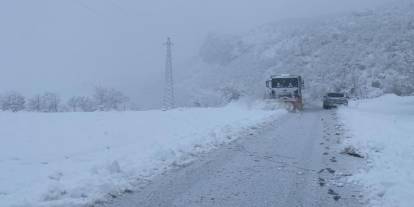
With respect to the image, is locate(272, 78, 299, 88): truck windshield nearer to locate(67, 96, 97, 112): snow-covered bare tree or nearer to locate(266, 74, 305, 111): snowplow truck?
locate(266, 74, 305, 111): snowplow truck

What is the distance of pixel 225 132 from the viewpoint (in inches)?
720

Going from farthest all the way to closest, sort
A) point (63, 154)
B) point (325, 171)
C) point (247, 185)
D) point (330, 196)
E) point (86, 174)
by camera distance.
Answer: point (63, 154) → point (325, 171) → point (86, 174) → point (247, 185) → point (330, 196)

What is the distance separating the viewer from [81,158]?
38.1ft

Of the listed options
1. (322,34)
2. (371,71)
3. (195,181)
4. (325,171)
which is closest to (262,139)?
(325,171)

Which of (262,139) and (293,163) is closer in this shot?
(293,163)

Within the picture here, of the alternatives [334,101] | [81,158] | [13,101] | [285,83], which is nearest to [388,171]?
[81,158]

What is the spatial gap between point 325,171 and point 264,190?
7.66ft

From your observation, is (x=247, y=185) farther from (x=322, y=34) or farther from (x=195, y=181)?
(x=322, y=34)

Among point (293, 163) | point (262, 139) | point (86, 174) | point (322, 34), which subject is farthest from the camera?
point (322, 34)

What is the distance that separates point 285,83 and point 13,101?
195ft

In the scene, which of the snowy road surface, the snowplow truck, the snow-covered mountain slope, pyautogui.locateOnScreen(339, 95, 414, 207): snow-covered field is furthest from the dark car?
the snowy road surface

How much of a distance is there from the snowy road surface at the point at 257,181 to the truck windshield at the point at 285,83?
29230 millimetres

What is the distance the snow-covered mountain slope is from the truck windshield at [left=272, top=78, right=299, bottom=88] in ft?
99.6

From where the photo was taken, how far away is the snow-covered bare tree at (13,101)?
84.8 m
